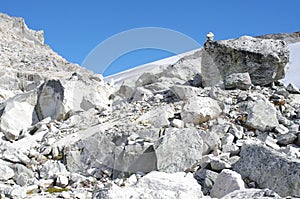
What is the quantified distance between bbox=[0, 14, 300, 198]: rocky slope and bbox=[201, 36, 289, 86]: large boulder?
0.10ft

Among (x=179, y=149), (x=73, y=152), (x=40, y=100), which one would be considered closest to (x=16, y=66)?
(x=40, y=100)

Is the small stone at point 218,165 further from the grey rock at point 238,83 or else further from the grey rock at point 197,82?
the grey rock at point 197,82

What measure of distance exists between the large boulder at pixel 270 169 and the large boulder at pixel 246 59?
537 cm

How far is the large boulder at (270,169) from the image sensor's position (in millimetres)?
5043

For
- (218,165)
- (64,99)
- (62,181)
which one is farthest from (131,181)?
(64,99)

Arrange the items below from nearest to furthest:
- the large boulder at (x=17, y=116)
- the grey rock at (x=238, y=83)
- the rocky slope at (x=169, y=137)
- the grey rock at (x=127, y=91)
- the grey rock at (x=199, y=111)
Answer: the rocky slope at (x=169, y=137), the grey rock at (x=199, y=111), the grey rock at (x=238, y=83), the large boulder at (x=17, y=116), the grey rock at (x=127, y=91)

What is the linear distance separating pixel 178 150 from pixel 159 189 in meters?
1.86

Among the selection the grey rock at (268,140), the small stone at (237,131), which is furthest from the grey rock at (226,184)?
the small stone at (237,131)

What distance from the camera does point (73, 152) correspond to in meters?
8.20

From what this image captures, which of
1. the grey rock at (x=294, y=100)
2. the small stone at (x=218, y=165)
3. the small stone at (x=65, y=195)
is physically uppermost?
the grey rock at (x=294, y=100)

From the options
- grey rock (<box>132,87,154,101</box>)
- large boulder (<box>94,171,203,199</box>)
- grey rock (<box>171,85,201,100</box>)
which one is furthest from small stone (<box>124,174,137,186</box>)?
grey rock (<box>132,87,154,101</box>)

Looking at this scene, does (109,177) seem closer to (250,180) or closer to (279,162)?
(250,180)

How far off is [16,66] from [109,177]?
2718 centimetres

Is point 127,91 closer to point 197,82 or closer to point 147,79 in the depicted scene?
point 147,79
